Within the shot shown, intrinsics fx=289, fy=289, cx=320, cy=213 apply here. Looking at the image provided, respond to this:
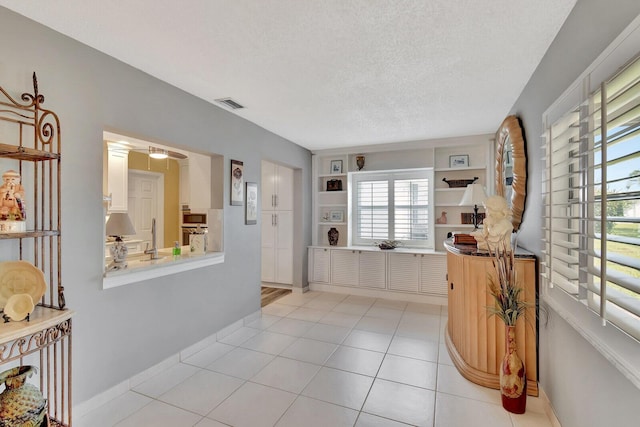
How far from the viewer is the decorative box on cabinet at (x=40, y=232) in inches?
59.6

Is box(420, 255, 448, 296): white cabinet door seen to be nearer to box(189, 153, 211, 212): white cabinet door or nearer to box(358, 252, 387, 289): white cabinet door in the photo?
box(358, 252, 387, 289): white cabinet door

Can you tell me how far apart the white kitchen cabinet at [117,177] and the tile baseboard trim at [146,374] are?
276 centimetres

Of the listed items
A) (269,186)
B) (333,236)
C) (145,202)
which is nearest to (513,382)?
(333,236)

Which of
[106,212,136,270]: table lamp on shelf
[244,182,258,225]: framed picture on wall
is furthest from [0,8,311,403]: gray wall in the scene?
[244,182,258,225]: framed picture on wall

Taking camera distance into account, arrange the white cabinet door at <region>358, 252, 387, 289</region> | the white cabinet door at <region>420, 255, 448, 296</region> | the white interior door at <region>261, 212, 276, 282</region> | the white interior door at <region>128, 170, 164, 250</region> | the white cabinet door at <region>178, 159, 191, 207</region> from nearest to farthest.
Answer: the white cabinet door at <region>420, 255, 448, 296</region> → the white cabinet door at <region>358, 252, 387, 289</region> → the white interior door at <region>261, 212, 276, 282</region> → the white interior door at <region>128, 170, 164, 250</region> → the white cabinet door at <region>178, 159, 191, 207</region>

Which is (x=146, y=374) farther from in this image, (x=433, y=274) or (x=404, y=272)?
(x=433, y=274)

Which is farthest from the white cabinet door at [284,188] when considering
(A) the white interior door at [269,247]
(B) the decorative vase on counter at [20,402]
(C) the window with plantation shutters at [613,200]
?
(C) the window with plantation shutters at [613,200]

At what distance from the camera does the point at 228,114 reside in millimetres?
3205

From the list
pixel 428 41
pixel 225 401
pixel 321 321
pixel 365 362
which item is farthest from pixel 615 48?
pixel 321 321

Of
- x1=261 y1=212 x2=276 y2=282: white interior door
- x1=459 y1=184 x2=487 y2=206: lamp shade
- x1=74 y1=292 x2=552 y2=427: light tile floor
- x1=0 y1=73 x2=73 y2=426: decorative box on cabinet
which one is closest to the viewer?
x1=0 y1=73 x2=73 y2=426: decorative box on cabinet

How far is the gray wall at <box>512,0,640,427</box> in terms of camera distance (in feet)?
3.76

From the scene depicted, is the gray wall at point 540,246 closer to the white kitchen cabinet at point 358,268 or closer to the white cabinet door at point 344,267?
the white kitchen cabinet at point 358,268

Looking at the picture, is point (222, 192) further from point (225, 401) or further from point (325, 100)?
point (225, 401)

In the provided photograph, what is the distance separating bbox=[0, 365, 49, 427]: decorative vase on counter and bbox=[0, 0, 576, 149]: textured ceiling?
1895mm
